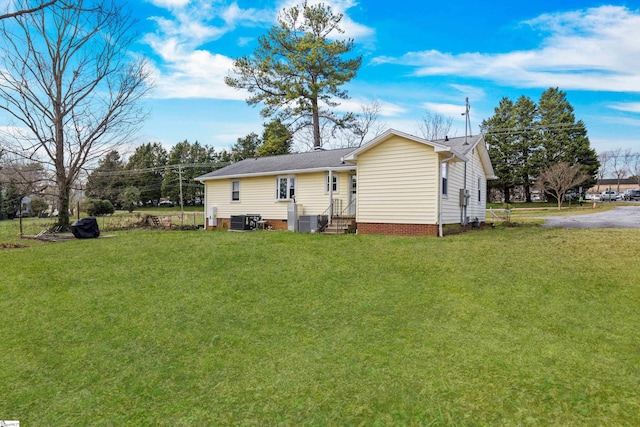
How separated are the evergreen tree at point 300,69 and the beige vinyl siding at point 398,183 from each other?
53.2 feet

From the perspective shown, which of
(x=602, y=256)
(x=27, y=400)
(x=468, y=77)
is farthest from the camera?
(x=468, y=77)

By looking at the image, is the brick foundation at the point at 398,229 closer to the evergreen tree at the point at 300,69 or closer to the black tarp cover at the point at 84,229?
the black tarp cover at the point at 84,229

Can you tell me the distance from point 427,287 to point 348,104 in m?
25.8

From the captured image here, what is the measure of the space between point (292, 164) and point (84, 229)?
886cm

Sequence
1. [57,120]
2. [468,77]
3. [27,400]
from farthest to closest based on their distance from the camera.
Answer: [468,77], [57,120], [27,400]

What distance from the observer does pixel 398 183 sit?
41.5 feet

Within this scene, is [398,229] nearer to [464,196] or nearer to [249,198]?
[464,196]

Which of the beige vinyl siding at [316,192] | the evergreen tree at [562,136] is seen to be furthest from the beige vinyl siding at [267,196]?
the evergreen tree at [562,136]

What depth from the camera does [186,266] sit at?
8180 mm

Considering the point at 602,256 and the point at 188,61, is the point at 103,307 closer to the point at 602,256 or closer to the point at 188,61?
the point at 602,256

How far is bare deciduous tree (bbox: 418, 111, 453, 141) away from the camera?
3475cm

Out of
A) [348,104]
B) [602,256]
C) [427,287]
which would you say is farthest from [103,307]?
[348,104]

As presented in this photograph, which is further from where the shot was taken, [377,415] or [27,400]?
[27,400]

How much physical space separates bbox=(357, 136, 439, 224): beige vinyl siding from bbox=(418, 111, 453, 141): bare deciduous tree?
23573 millimetres
